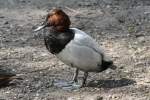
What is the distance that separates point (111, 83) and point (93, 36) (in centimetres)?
196

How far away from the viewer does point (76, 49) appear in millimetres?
6512

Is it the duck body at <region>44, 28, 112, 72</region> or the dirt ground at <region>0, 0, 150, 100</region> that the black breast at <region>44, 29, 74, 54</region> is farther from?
the dirt ground at <region>0, 0, 150, 100</region>

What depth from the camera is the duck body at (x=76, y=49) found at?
652cm

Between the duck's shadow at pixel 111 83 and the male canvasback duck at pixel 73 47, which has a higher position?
the male canvasback duck at pixel 73 47

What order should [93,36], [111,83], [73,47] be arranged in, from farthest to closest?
[93,36], [111,83], [73,47]

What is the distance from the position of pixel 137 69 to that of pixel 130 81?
46 cm

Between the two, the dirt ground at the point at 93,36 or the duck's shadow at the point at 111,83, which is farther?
the duck's shadow at the point at 111,83

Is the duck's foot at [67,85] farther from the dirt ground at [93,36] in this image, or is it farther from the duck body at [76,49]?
the duck body at [76,49]

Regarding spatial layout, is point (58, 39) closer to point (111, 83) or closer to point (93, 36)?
point (111, 83)

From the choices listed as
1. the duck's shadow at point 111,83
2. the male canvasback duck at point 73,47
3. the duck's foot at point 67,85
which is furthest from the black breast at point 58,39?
the duck's shadow at point 111,83

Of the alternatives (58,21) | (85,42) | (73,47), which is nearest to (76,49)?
(73,47)

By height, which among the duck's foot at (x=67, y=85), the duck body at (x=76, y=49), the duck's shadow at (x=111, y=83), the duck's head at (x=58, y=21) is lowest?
the duck's shadow at (x=111, y=83)

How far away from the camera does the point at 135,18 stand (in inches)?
384

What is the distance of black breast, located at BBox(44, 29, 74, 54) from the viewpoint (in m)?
6.56
